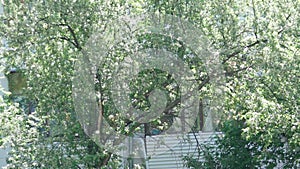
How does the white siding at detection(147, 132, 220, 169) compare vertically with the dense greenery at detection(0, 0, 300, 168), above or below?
below

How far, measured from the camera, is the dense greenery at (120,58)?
23.0 feet

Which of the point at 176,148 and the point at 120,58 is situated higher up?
the point at 120,58

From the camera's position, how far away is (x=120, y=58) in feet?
23.9

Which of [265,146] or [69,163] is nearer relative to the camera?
[69,163]

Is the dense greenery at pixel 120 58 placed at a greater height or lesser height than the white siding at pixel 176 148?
greater

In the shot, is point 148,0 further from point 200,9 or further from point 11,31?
point 11,31

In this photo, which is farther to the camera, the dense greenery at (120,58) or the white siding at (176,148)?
the white siding at (176,148)

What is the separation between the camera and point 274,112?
6875 millimetres

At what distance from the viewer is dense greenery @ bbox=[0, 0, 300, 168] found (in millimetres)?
7016

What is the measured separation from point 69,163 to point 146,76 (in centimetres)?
149

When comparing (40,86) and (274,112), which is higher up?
(40,86)

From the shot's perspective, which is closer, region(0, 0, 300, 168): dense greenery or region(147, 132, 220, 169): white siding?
region(0, 0, 300, 168): dense greenery

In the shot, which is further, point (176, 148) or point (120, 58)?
point (176, 148)

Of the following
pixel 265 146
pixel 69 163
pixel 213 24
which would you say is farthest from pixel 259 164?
pixel 69 163
